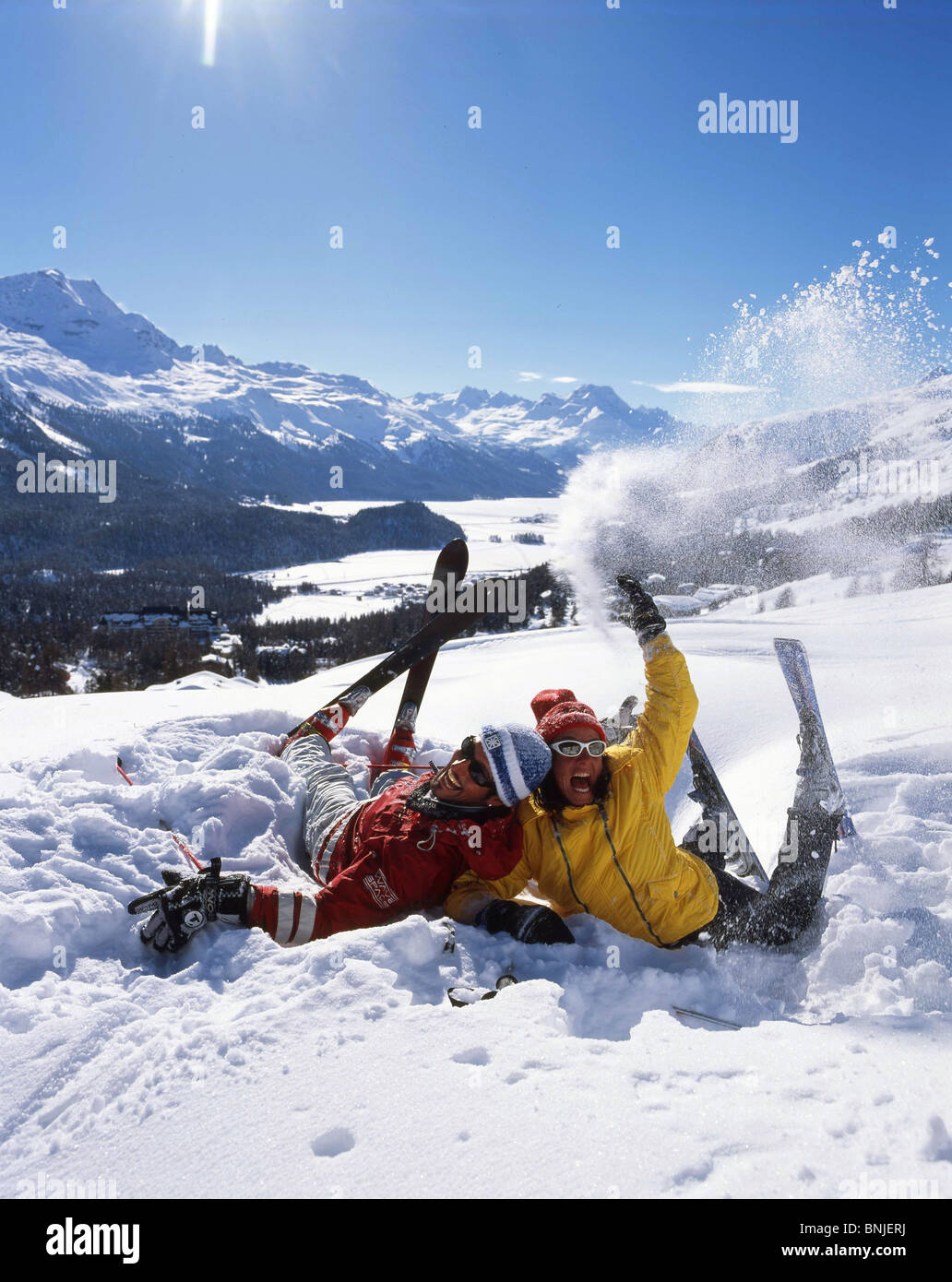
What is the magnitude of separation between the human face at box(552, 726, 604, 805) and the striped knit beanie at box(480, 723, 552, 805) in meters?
0.09

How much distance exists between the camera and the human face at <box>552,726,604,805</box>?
332 centimetres

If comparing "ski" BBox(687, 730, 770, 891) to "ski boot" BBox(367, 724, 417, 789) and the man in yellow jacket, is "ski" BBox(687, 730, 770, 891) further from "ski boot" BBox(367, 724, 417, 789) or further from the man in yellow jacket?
"ski boot" BBox(367, 724, 417, 789)

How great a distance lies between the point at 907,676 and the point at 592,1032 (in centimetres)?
636

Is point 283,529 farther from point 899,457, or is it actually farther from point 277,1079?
point 277,1079

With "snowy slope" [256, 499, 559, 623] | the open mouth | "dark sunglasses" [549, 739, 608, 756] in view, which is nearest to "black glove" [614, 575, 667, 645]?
"dark sunglasses" [549, 739, 608, 756]

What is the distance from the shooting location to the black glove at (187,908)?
3078 mm

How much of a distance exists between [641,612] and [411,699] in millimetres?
3402

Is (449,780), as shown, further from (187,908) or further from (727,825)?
(727,825)

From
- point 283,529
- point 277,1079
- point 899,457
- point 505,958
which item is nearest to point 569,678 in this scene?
point 505,958

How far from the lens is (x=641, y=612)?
13.0 feet

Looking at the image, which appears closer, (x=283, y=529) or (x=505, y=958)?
(x=505, y=958)

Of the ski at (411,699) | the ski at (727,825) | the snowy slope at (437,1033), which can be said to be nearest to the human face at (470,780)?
the snowy slope at (437,1033)

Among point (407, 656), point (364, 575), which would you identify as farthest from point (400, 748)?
point (364, 575)
